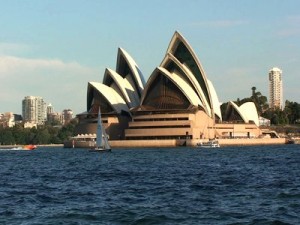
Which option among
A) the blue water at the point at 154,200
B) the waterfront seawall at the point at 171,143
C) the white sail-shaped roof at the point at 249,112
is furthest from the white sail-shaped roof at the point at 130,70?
the blue water at the point at 154,200

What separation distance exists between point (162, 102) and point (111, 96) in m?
11.1

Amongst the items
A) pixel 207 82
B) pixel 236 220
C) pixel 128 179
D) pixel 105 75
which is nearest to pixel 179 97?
pixel 207 82

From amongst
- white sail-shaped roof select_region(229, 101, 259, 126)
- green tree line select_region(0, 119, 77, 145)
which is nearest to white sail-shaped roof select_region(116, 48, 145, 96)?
white sail-shaped roof select_region(229, 101, 259, 126)

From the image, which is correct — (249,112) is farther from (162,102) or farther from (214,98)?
(162,102)

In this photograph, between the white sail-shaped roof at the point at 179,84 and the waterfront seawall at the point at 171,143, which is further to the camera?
the white sail-shaped roof at the point at 179,84

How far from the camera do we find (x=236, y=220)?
18.7 metres

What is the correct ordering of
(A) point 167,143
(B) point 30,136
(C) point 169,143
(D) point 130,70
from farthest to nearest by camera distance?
(B) point 30,136, (D) point 130,70, (A) point 167,143, (C) point 169,143

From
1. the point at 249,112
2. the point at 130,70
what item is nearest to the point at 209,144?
the point at 130,70

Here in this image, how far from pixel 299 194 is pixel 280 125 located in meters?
131

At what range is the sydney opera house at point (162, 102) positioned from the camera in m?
110

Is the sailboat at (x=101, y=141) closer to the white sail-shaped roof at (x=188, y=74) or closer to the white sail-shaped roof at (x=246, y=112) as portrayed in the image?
the white sail-shaped roof at (x=188, y=74)

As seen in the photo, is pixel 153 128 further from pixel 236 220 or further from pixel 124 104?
pixel 236 220

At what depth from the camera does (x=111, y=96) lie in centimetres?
11812

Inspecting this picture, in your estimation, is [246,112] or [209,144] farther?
[246,112]
